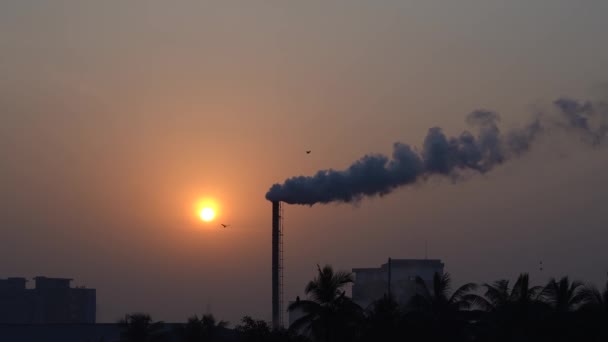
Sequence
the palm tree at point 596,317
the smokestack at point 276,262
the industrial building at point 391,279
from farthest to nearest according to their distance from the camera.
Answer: the industrial building at point 391,279 < the smokestack at point 276,262 < the palm tree at point 596,317

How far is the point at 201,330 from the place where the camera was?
74.8m

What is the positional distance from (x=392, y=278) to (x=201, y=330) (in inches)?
3380

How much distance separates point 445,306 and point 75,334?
7702 cm

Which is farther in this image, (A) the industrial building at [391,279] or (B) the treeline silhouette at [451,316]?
(A) the industrial building at [391,279]

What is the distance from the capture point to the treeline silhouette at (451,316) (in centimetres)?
5375

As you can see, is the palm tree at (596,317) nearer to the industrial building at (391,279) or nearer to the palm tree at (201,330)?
the palm tree at (201,330)

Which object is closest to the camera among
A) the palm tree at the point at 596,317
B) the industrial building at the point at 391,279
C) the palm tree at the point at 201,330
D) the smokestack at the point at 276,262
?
the palm tree at the point at 596,317

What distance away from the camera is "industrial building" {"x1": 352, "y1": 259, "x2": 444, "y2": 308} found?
148 meters

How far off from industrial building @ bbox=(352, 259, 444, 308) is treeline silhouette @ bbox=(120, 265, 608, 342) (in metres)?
81.4

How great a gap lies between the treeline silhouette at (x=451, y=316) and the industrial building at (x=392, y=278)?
267 feet

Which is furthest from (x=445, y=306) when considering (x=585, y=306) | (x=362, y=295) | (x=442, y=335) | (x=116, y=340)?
(x=362, y=295)

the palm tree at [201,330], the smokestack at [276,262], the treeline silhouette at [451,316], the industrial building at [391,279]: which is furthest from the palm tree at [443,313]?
the industrial building at [391,279]

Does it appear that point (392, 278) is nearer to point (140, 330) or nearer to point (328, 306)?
point (140, 330)

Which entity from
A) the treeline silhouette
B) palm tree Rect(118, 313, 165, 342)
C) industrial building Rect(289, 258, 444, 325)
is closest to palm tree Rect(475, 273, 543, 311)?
the treeline silhouette
